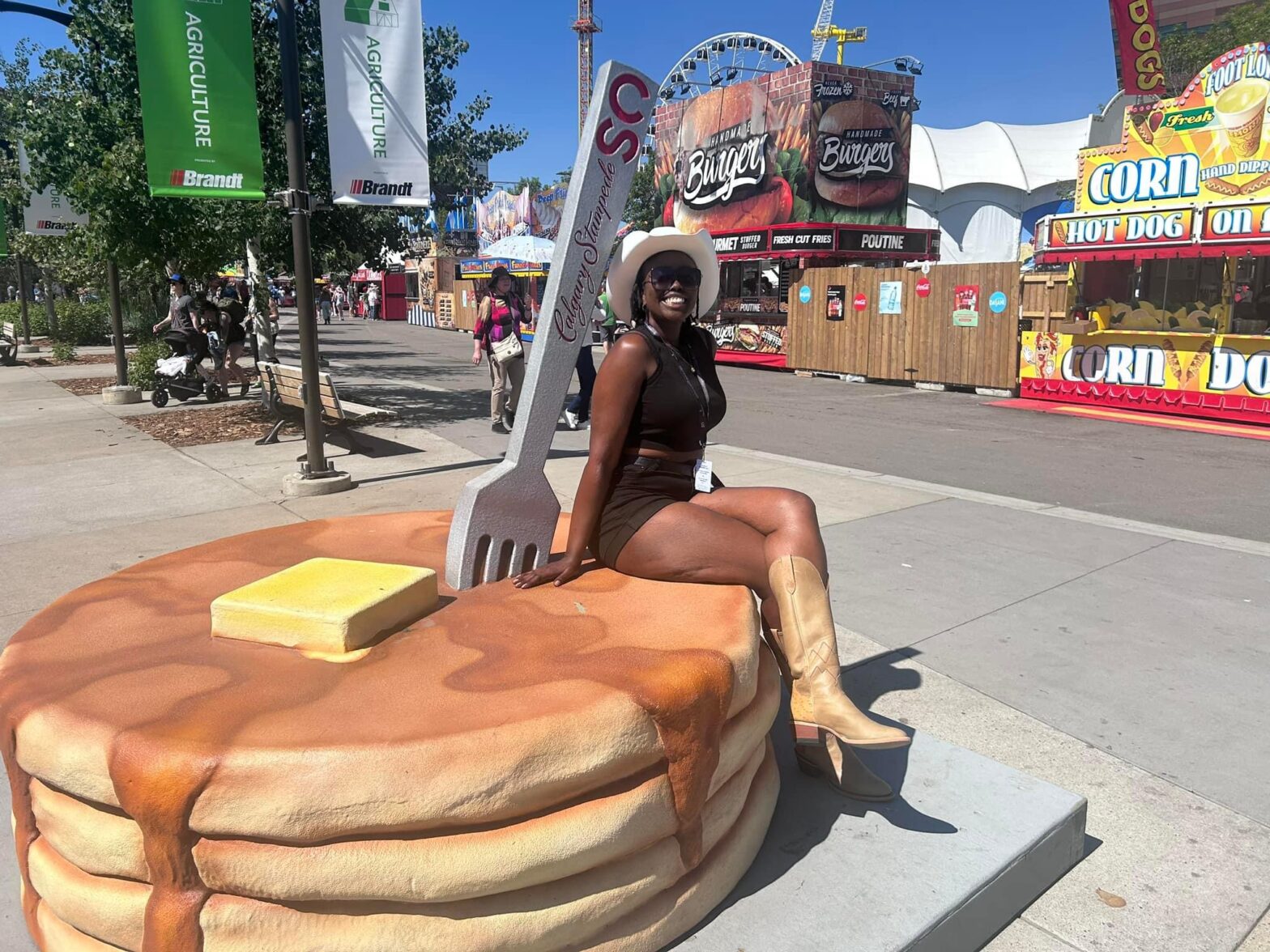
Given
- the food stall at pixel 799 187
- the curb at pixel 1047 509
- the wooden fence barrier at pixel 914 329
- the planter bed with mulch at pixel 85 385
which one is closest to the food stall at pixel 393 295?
the food stall at pixel 799 187

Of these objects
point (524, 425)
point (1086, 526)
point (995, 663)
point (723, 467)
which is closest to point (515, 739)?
point (524, 425)

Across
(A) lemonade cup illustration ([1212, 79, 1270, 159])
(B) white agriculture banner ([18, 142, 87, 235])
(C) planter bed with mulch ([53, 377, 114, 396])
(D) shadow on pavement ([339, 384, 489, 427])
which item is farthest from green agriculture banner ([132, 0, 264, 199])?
(A) lemonade cup illustration ([1212, 79, 1270, 159])

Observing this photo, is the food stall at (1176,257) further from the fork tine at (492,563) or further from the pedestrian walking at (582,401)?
the fork tine at (492,563)

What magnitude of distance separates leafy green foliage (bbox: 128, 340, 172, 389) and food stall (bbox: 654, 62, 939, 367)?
12017 mm

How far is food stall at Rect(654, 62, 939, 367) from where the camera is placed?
2070 centimetres

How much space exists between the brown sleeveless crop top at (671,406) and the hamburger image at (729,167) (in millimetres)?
19022

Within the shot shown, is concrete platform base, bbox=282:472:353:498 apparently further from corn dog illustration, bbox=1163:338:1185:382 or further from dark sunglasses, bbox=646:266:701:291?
corn dog illustration, bbox=1163:338:1185:382

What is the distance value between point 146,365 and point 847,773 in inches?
556

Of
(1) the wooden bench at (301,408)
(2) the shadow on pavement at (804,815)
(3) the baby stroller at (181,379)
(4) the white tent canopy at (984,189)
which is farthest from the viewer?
(4) the white tent canopy at (984,189)

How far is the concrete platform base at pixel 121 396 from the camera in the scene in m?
13.2

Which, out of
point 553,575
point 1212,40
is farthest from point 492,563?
point 1212,40

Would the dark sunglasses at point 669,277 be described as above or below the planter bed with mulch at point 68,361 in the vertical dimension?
above

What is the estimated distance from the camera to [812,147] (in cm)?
2152

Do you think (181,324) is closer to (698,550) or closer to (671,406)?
(671,406)
